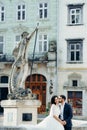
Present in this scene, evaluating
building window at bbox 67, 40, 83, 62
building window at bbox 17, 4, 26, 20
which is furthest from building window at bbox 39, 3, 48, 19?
building window at bbox 67, 40, 83, 62

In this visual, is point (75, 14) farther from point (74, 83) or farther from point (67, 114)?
point (67, 114)

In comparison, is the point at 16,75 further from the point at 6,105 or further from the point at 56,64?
the point at 56,64

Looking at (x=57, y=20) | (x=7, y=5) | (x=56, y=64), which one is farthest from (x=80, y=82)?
(x=7, y=5)

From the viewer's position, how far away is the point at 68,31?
138 feet

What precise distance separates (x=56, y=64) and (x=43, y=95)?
299 centimetres

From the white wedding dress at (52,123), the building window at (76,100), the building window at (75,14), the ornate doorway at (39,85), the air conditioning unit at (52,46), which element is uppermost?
the building window at (75,14)

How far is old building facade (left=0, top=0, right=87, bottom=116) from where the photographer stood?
4138 centimetres

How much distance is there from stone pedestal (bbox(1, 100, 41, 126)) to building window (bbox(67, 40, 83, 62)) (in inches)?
941

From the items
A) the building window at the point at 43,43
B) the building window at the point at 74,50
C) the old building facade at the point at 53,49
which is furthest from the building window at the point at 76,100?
the building window at the point at 43,43

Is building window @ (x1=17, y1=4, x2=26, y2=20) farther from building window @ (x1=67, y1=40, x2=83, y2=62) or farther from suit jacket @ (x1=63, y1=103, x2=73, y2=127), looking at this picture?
suit jacket @ (x1=63, y1=103, x2=73, y2=127)

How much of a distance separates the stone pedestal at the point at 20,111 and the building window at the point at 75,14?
81.5 feet

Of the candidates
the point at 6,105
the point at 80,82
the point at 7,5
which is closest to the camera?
the point at 6,105

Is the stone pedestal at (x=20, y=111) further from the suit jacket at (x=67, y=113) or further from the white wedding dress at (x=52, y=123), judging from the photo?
the suit jacket at (x=67, y=113)

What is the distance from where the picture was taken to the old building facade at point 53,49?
41.4 meters
